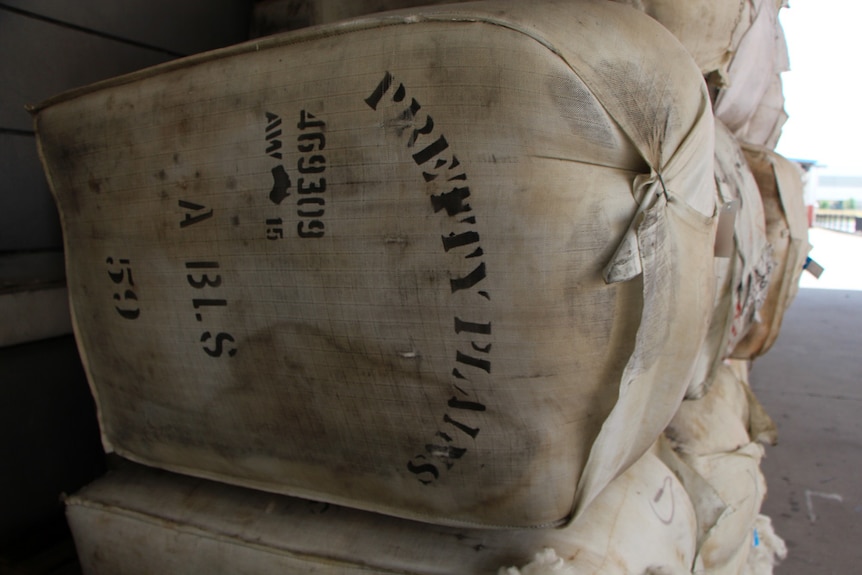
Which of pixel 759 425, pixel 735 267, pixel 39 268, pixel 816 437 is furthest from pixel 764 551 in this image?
pixel 39 268

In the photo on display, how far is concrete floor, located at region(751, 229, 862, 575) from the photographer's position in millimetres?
1382

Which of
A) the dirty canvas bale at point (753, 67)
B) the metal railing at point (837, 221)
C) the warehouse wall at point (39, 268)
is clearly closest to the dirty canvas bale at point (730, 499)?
the dirty canvas bale at point (753, 67)

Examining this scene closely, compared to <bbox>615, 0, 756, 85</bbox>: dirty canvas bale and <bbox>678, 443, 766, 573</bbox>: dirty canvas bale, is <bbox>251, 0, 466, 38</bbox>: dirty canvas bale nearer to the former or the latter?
<bbox>615, 0, 756, 85</bbox>: dirty canvas bale

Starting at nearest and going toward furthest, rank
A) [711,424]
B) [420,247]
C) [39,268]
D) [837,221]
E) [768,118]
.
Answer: [420,247] < [39,268] < [711,424] < [768,118] < [837,221]

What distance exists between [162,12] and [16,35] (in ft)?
0.79

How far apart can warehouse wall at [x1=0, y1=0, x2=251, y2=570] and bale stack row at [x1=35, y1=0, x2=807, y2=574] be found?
0.19 metres

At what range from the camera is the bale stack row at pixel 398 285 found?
0.58m

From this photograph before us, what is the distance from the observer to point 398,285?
0.62 metres

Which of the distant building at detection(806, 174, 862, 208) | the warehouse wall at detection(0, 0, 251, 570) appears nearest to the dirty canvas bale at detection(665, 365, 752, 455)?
the warehouse wall at detection(0, 0, 251, 570)

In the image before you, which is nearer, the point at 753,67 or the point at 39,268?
the point at 39,268

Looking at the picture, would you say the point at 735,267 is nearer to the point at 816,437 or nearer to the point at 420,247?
the point at 420,247

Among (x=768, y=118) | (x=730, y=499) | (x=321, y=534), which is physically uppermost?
(x=768, y=118)

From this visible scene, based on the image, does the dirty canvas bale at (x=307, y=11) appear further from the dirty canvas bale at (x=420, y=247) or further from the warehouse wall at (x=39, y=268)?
the dirty canvas bale at (x=420, y=247)

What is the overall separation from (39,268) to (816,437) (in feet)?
6.72
